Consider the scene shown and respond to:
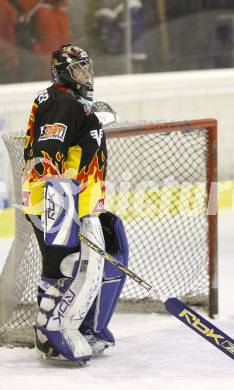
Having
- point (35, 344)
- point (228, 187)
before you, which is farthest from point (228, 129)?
point (35, 344)

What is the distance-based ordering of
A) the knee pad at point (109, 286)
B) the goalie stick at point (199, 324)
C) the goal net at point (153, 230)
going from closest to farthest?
the goalie stick at point (199, 324) → the knee pad at point (109, 286) → the goal net at point (153, 230)

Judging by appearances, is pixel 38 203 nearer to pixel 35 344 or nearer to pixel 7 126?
pixel 35 344

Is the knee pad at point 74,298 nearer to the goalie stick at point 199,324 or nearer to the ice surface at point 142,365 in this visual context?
the ice surface at point 142,365

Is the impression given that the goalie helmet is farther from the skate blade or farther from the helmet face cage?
the skate blade

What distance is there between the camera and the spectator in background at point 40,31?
7.21 meters

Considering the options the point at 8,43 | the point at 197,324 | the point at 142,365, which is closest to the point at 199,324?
Result: the point at 197,324

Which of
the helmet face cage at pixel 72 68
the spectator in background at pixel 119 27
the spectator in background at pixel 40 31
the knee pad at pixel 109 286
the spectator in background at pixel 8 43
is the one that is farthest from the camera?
the spectator in background at pixel 119 27

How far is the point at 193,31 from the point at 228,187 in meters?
1.41

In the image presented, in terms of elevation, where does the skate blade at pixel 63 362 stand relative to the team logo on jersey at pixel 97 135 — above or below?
below

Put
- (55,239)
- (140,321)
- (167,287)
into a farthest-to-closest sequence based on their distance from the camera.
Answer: (167,287) → (140,321) → (55,239)

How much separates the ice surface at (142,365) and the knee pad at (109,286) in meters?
0.12

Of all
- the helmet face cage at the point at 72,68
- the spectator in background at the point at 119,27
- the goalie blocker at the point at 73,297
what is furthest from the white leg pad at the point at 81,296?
the spectator in background at the point at 119,27

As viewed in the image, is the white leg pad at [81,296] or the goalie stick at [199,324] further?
the white leg pad at [81,296]

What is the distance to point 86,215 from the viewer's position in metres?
3.75
